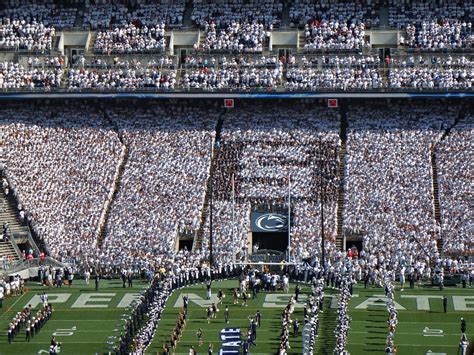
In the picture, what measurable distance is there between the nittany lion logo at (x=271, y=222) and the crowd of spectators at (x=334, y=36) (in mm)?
10968

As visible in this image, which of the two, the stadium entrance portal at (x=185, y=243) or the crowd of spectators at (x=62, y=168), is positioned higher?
the crowd of spectators at (x=62, y=168)

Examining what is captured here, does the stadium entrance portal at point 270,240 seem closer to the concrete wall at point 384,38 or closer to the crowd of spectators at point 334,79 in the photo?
the crowd of spectators at point 334,79

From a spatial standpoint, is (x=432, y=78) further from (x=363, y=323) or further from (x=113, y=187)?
(x=363, y=323)

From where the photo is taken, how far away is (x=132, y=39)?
72000 millimetres

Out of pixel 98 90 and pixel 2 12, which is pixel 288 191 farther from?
pixel 2 12

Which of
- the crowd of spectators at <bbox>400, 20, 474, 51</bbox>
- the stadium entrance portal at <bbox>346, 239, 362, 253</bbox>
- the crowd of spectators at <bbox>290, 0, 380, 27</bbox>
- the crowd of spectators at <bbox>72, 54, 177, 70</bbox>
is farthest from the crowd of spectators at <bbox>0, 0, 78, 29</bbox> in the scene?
the stadium entrance portal at <bbox>346, 239, 362, 253</bbox>

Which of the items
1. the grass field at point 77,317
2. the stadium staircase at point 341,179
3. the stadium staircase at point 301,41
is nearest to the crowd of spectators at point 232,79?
the stadium staircase at point 301,41

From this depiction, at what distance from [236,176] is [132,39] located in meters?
11.2

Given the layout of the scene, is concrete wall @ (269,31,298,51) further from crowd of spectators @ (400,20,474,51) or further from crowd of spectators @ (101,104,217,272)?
crowd of spectators @ (400,20,474,51)

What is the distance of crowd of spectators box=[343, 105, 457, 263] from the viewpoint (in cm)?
6006

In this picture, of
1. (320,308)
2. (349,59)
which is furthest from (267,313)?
(349,59)

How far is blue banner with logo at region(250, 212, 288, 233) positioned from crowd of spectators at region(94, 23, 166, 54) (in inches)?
486

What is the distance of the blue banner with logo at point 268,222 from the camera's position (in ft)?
202

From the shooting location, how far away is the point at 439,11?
71.6 meters
